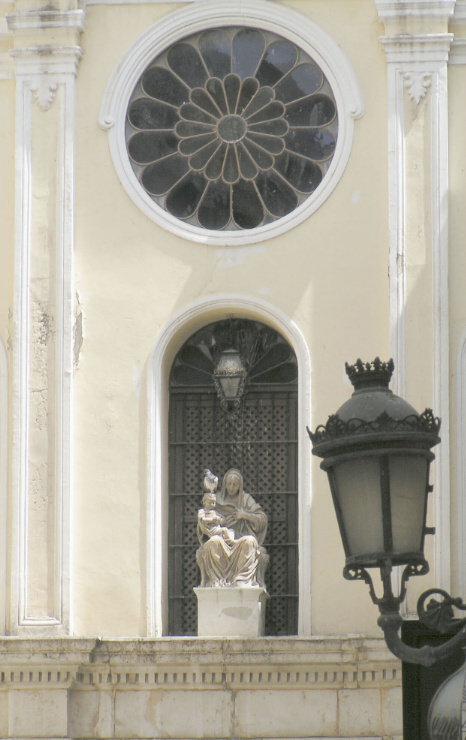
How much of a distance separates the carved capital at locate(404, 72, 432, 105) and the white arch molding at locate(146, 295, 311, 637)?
6.94 feet

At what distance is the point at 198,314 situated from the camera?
13.4 metres

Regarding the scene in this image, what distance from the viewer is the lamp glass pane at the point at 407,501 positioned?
469 cm

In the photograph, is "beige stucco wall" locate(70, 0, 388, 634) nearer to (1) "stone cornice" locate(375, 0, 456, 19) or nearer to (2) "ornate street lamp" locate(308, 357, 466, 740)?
(1) "stone cornice" locate(375, 0, 456, 19)

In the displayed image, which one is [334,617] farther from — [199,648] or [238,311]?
[238,311]

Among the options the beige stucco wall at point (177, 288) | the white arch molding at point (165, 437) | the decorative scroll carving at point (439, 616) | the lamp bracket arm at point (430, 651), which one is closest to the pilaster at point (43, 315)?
the beige stucco wall at point (177, 288)

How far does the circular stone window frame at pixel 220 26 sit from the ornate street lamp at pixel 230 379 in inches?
38.1

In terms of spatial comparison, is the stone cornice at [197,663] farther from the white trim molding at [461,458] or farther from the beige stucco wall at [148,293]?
the white trim molding at [461,458]

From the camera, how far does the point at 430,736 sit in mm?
4145

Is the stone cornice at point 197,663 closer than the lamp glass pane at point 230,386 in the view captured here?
Yes

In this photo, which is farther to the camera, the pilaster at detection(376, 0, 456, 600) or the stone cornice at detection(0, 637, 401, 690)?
the pilaster at detection(376, 0, 456, 600)

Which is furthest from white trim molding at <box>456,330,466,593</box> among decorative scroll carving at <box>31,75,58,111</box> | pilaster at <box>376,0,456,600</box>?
decorative scroll carving at <box>31,75,58,111</box>

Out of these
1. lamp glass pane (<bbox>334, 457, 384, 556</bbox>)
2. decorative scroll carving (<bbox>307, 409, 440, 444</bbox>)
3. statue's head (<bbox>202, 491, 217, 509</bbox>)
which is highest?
statue's head (<bbox>202, 491, 217, 509</bbox>)

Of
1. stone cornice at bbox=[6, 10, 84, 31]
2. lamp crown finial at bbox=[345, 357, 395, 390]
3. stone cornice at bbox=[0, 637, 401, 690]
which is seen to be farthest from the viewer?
stone cornice at bbox=[6, 10, 84, 31]

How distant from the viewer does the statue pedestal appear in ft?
41.8
